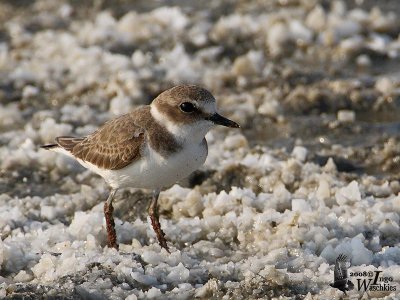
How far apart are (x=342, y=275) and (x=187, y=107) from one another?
1.72 meters

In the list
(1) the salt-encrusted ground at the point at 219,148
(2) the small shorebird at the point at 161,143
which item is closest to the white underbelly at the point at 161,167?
(2) the small shorebird at the point at 161,143

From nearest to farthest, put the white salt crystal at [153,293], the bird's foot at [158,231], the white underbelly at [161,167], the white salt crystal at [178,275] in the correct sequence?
the white salt crystal at [153,293]
the white salt crystal at [178,275]
the white underbelly at [161,167]
the bird's foot at [158,231]

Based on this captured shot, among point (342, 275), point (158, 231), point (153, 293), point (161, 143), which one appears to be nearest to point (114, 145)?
point (161, 143)

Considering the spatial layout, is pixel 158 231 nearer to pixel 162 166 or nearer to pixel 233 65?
pixel 162 166

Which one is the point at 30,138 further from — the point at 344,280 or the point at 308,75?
the point at 344,280

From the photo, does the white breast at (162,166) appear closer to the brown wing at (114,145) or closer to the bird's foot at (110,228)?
the brown wing at (114,145)

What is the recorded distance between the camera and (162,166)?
21.0 feet

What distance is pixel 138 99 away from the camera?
10.1 meters

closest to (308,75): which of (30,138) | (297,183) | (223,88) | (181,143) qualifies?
(223,88)

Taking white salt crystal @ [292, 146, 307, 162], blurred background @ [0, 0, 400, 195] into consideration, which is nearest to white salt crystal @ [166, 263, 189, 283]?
white salt crystal @ [292, 146, 307, 162]

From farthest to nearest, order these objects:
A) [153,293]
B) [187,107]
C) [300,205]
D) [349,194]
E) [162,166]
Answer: [349,194] → [300,205] → [187,107] → [162,166] → [153,293]

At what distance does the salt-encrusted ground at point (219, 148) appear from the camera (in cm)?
627

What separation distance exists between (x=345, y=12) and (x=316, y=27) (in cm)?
70

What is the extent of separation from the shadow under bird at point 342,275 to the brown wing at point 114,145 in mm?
1719
